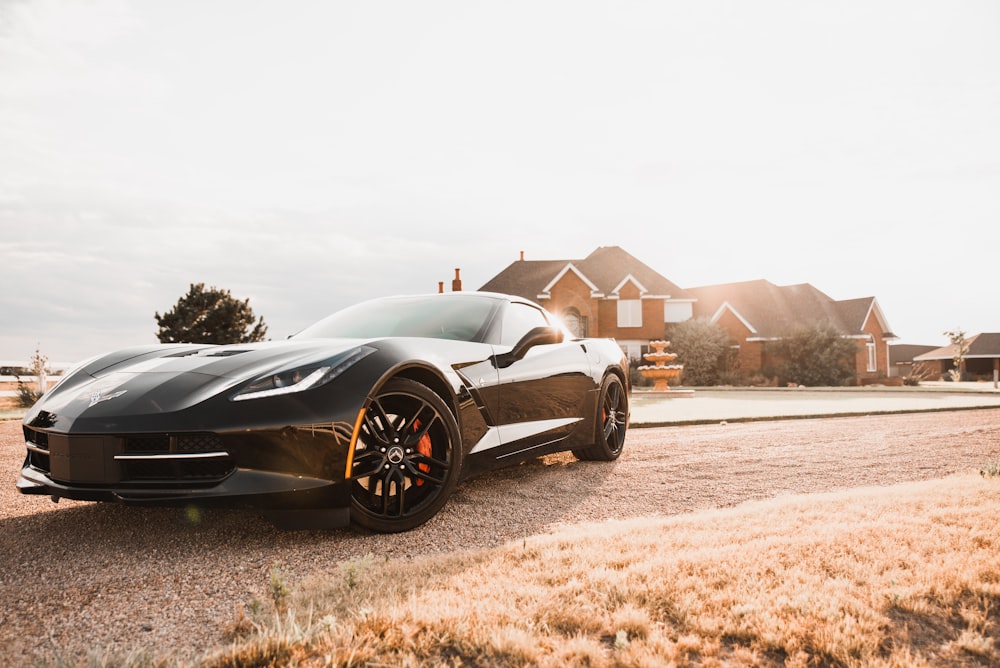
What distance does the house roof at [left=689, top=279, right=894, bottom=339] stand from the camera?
3903 centimetres

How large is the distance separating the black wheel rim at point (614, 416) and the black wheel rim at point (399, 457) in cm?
267

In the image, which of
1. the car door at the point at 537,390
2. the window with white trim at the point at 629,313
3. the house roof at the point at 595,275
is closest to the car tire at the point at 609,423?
the car door at the point at 537,390

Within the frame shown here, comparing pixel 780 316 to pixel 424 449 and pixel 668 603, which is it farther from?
pixel 668 603

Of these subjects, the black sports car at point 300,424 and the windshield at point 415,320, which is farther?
the windshield at point 415,320

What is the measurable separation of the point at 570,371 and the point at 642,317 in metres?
32.3

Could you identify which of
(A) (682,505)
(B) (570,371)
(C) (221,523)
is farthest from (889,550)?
(C) (221,523)

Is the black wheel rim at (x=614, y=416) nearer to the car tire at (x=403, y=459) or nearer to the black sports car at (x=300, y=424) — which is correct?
the black sports car at (x=300, y=424)

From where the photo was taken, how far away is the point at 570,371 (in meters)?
5.68

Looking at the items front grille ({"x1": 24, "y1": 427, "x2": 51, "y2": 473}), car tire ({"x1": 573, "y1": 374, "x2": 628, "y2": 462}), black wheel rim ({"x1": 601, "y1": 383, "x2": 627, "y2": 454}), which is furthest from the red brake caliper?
black wheel rim ({"x1": 601, "y1": 383, "x2": 627, "y2": 454})

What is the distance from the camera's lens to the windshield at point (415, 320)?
15.6 feet

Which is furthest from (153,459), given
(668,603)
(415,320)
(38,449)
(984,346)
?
(984,346)

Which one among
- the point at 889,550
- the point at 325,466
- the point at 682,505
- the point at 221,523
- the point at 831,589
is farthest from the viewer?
the point at 682,505

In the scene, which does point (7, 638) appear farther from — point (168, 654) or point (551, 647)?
point (551, 647)

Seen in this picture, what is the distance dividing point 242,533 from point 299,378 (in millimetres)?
953
